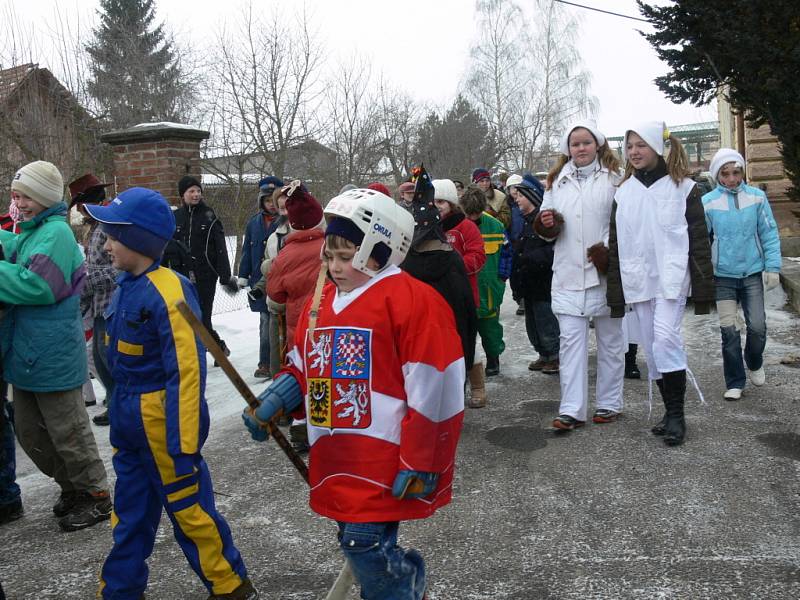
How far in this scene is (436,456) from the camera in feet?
8.84

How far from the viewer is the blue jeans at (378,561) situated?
2674mm

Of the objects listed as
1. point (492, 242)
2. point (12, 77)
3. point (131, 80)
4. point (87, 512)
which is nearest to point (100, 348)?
point (87, 512)

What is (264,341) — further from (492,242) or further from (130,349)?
(130,349)

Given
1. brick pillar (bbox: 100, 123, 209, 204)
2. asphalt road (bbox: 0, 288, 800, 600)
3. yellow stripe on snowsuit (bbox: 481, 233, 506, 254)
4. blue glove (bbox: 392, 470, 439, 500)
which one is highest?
brick pillar (bbox: 100, 123, 209, 204)

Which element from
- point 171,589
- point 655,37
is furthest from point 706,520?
point 655,37

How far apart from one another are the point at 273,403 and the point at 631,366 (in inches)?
207

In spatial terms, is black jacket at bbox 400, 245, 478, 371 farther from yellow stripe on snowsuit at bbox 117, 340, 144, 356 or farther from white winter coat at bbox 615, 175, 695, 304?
yellow stripe on snowsuit at bbox 117, 340, 144, 356

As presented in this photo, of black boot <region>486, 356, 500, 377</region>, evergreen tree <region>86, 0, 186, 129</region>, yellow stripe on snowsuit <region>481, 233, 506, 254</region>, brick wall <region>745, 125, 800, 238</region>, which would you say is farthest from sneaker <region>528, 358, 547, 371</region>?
evergreen tree <region>86, 0, 186, 129</region>

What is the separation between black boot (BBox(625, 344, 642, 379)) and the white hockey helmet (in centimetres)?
502

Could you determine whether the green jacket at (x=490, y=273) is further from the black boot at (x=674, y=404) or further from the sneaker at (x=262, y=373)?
the black boot at (x=674, y=404)

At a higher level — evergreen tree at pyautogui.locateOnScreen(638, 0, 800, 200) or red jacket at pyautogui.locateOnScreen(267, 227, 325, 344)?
evergreen tree at pyautogui.locateOnScreen(638, 0, 800, 200)

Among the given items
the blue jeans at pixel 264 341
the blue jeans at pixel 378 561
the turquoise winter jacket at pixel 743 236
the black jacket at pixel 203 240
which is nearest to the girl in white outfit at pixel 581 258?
the turquoise winter jacket at pixel 743 236

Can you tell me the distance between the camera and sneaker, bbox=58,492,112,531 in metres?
4.41

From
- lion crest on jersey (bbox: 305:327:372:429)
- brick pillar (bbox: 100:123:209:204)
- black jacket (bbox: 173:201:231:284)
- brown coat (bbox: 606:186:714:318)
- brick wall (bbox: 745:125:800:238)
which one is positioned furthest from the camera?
brick wall (bbox: 745:125:800:238)
